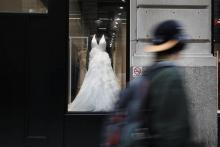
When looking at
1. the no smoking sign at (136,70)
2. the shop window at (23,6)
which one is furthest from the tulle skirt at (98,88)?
the shop window at (23,6)

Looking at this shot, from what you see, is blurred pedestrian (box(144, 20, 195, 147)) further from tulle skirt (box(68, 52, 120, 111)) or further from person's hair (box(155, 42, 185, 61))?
tulle skirt (box(68, 52, 120, 111))

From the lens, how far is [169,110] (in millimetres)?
3783

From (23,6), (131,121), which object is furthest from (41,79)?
(131,121)

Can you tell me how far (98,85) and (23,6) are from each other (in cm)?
197

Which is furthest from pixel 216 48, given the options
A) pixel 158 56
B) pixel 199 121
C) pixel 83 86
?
pixel 158 56

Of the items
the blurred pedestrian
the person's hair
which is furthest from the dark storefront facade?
the blurred pedestrian

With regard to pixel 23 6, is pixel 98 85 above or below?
below

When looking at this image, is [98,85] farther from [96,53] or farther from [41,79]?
[41,79]

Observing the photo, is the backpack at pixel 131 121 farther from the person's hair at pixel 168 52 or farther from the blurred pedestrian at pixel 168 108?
the person's hair at pixel 168 52

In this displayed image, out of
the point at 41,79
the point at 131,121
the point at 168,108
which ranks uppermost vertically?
the point at 41,79

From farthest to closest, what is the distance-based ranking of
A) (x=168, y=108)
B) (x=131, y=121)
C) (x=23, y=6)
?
(x=23, y=6) → (x=131, y=121) → (x=168, y=108)

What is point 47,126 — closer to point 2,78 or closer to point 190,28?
point 2,78

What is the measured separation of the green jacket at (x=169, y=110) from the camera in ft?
12.3

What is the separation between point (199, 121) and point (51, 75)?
8.95 feet
